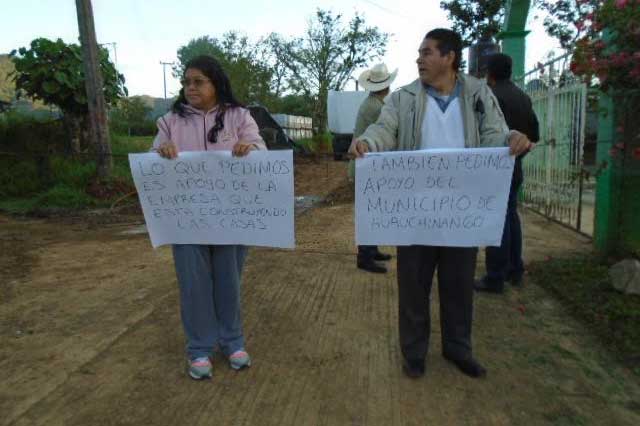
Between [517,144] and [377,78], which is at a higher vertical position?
[377,78]

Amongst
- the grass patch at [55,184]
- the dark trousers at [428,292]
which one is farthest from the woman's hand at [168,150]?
the grass patch at [55,184]

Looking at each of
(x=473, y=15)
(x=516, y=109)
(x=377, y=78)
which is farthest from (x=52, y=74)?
(x=473, y=15)

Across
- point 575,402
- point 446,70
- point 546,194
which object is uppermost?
point 446,70

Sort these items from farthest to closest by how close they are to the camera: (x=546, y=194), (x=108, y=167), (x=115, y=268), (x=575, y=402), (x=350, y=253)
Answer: (x=108, y=167) → (x=546, y=194) → (x=350, y=253) → (x=115, y=268) → (x=575, y=402)

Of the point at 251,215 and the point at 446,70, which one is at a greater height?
the point at 446,70

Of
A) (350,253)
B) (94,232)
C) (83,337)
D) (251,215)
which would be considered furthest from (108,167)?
(251,215)

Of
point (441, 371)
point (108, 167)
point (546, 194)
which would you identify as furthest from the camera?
point (108, 167)

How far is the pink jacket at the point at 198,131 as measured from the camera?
277 centimetres

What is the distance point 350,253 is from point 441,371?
2732 mm

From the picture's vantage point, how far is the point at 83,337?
337cm

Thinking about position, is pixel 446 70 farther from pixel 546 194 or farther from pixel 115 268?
pixel 546 194

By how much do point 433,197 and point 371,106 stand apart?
219cm

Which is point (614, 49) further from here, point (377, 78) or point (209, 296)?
point (209, 296)

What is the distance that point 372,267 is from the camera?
4766 mm
